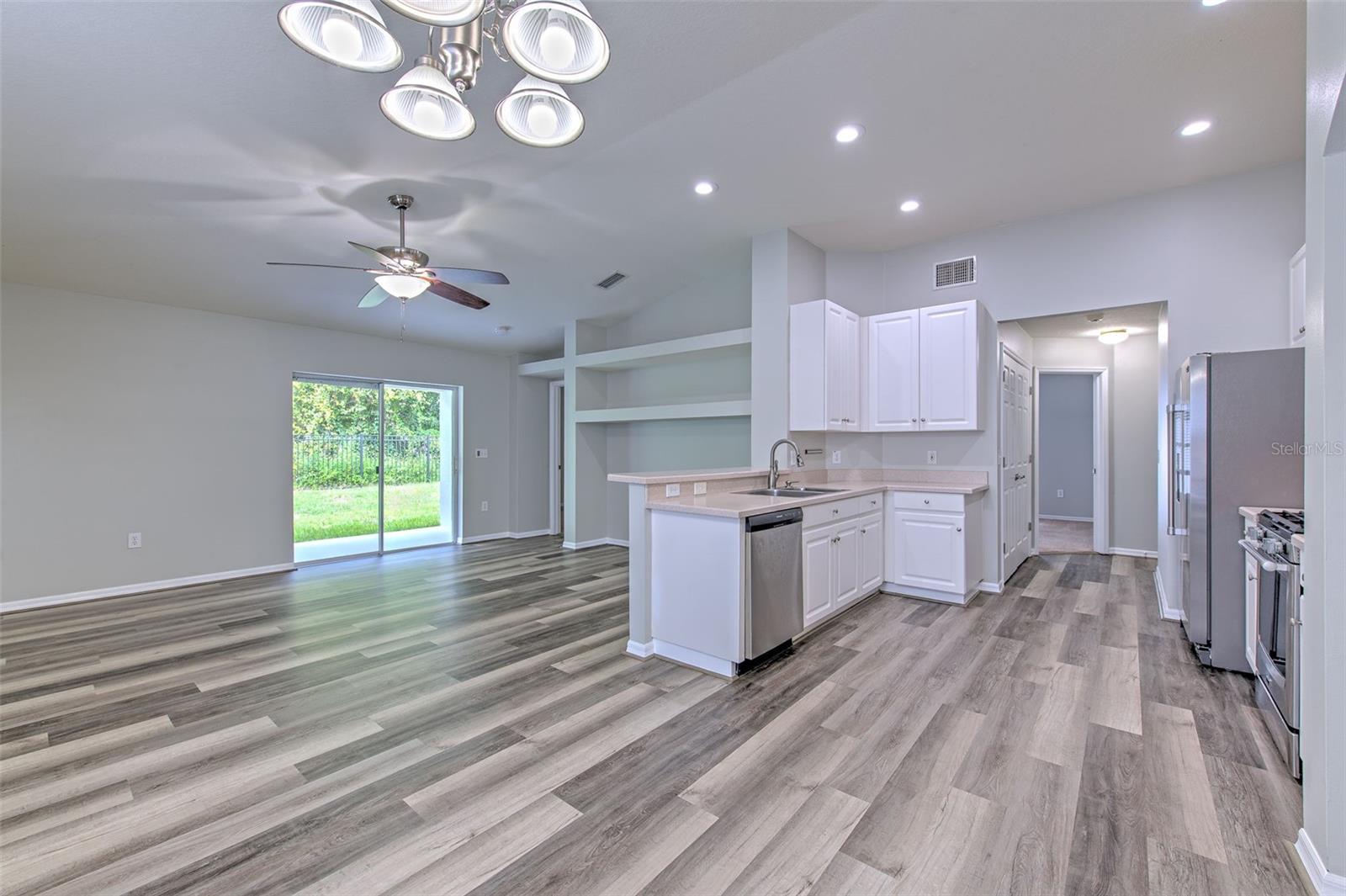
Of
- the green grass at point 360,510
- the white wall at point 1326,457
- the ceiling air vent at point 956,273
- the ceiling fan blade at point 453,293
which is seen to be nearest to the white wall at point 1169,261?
Result: the ceiling air vent at point 956,273

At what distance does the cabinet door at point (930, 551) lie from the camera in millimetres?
4023

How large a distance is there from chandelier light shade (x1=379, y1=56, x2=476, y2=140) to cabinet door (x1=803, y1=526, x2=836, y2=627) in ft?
9.03

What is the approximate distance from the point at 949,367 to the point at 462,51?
379cm

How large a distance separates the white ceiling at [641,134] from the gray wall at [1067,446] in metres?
5.49

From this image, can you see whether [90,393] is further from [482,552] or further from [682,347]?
[682,347]

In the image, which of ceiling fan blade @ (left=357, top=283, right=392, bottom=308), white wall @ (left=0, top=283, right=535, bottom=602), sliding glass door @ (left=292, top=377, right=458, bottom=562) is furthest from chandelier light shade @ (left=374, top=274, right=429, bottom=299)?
sliding glass door @ (left=292, top=377, right=458, bottom=562)

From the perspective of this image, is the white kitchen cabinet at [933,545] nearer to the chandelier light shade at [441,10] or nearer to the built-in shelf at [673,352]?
the built-in shelf at [673,352]

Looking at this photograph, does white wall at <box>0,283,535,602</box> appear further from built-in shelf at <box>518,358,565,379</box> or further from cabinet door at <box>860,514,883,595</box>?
cabinet door at <box>860,514,883,595</box>

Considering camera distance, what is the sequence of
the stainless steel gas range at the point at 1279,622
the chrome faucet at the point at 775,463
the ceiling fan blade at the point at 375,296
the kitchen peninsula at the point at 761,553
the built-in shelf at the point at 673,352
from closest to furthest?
the stainless steel gas range at the point at 1279,622, the kitchen peninsula at the point at 761,553, the ceiling fan blade at the point at 375,296, the chrome faucet at the point at 775,463, the built-in shelf at the point at 673,352

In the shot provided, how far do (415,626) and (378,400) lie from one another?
3569 mm

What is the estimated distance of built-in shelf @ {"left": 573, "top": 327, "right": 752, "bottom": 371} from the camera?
506 cm

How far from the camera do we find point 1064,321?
4.66 metres

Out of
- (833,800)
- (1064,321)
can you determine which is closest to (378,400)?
(833,800)

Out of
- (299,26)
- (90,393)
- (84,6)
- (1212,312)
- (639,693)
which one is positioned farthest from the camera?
(90,393)
